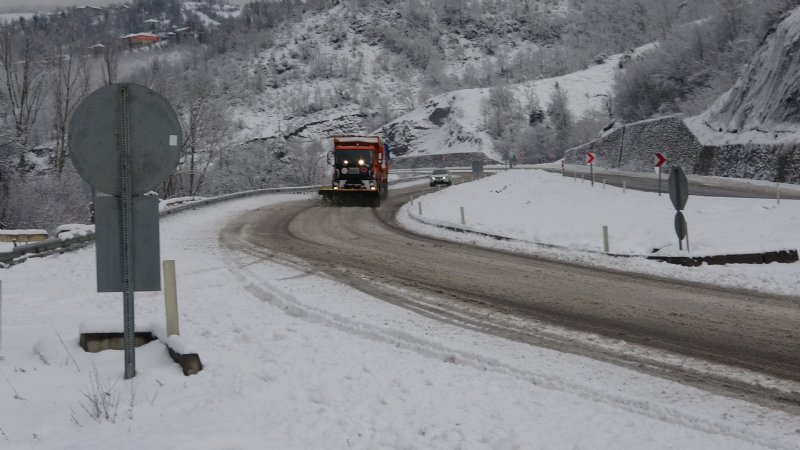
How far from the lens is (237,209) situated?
3005 centimetres

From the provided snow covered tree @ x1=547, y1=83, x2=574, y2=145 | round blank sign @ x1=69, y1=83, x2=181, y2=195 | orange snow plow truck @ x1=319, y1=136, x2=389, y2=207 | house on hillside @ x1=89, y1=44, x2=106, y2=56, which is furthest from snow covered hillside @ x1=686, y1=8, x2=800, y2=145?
snow covered tree @ x1=547, y1=83, x2=574, y2=145

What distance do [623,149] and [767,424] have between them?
51.2 meters

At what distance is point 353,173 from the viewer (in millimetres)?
31391

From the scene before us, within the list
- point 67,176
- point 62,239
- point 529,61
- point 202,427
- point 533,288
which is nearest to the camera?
Answer: point 202,427

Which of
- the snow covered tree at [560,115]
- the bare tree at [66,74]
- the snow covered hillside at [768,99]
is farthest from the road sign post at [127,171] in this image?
the snow covered tree at [560,115]

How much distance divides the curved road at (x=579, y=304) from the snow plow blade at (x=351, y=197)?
46.2 ft

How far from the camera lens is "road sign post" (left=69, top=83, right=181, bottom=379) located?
500 cm

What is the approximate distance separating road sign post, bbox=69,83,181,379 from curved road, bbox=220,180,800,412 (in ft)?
14.6

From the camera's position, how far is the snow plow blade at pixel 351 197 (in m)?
30.9

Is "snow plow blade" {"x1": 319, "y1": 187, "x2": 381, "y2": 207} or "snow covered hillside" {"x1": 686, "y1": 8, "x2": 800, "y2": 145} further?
"snow covered hillside" {"x1": 686, "y1": 8, "x2": 800, "y2": 145}

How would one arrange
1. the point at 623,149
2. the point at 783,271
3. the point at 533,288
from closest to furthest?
the point at 533,288 < the point at 783,271 < the point at 623,149

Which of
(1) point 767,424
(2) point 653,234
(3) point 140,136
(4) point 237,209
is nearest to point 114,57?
(4) point 237,209

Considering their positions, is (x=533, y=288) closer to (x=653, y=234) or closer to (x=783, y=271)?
(x=783, y=271)

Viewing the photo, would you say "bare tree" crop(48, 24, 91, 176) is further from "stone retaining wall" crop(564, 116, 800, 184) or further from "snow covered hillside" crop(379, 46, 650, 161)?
"snow covered hillside" crop(379, 46, 650, 161)
